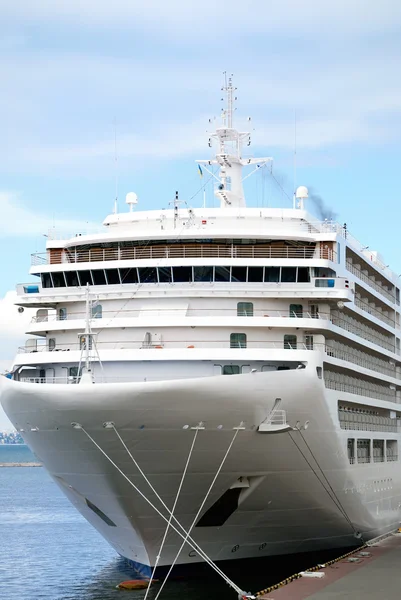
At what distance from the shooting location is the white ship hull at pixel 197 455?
26703mm

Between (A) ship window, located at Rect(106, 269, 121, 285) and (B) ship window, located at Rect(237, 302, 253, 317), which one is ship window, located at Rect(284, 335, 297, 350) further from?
(A) ship window, located at Rect(106, 269, 121, 285)

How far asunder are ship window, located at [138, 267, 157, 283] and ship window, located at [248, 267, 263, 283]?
288 centimetres

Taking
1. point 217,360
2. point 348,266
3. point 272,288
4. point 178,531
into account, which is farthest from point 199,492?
point 348,266

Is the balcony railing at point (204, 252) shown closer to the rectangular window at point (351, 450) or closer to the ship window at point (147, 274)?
the ship window at point (147, 274)

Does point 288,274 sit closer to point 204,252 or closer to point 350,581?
point 204,252

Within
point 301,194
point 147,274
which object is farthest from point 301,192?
point 147,274

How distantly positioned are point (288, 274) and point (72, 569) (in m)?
16.5

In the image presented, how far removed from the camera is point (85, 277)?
32438mm

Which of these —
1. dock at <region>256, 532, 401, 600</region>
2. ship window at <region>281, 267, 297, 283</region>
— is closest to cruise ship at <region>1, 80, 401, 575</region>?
ship window at <region>281, 267, 297, 283</region>

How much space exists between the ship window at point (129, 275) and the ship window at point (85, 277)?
117 cm

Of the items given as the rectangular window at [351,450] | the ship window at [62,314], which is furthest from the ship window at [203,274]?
the rectangular window at [351,450]

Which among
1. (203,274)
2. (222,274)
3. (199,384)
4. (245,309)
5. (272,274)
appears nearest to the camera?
(199,384)

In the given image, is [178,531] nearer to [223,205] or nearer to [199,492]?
[199,492]

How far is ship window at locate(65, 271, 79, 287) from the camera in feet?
107
